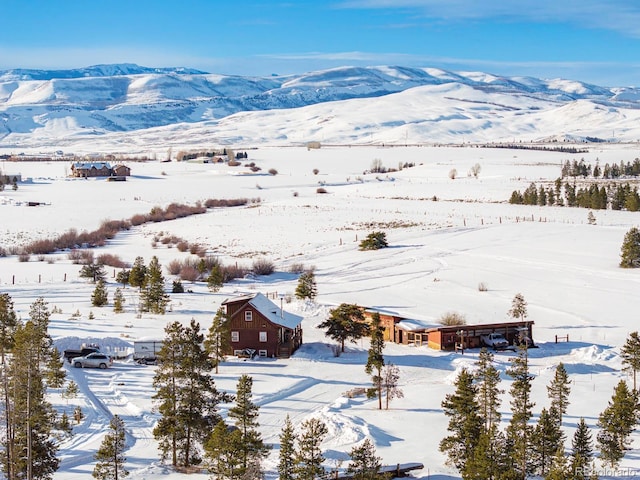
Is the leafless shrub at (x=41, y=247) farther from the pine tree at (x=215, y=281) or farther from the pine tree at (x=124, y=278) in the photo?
the pine tree at (x=215, y=281)

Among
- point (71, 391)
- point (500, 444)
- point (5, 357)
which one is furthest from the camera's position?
point (5, 357)

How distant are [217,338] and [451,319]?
36.2 feet

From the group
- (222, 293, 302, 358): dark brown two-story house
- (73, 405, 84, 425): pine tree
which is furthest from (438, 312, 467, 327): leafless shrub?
(73, 405, 84, 425): pine tree

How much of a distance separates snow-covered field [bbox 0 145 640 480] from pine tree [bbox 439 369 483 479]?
0.53 metres

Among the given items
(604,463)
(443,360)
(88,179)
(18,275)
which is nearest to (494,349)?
(443,360)

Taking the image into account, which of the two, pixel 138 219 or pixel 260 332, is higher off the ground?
pixel 138 219

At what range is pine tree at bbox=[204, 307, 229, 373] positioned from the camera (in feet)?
98.5

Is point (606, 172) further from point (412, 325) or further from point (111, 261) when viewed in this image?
point (412, 325)

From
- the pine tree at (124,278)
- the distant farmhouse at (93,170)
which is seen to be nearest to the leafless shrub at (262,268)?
the pine tree at (124,278)

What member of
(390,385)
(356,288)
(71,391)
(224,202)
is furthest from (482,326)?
(224,202)

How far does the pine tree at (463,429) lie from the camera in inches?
759

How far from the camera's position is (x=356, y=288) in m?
45.1

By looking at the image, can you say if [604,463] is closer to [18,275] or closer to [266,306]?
[266,306]

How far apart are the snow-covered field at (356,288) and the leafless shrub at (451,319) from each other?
1.05 metres
